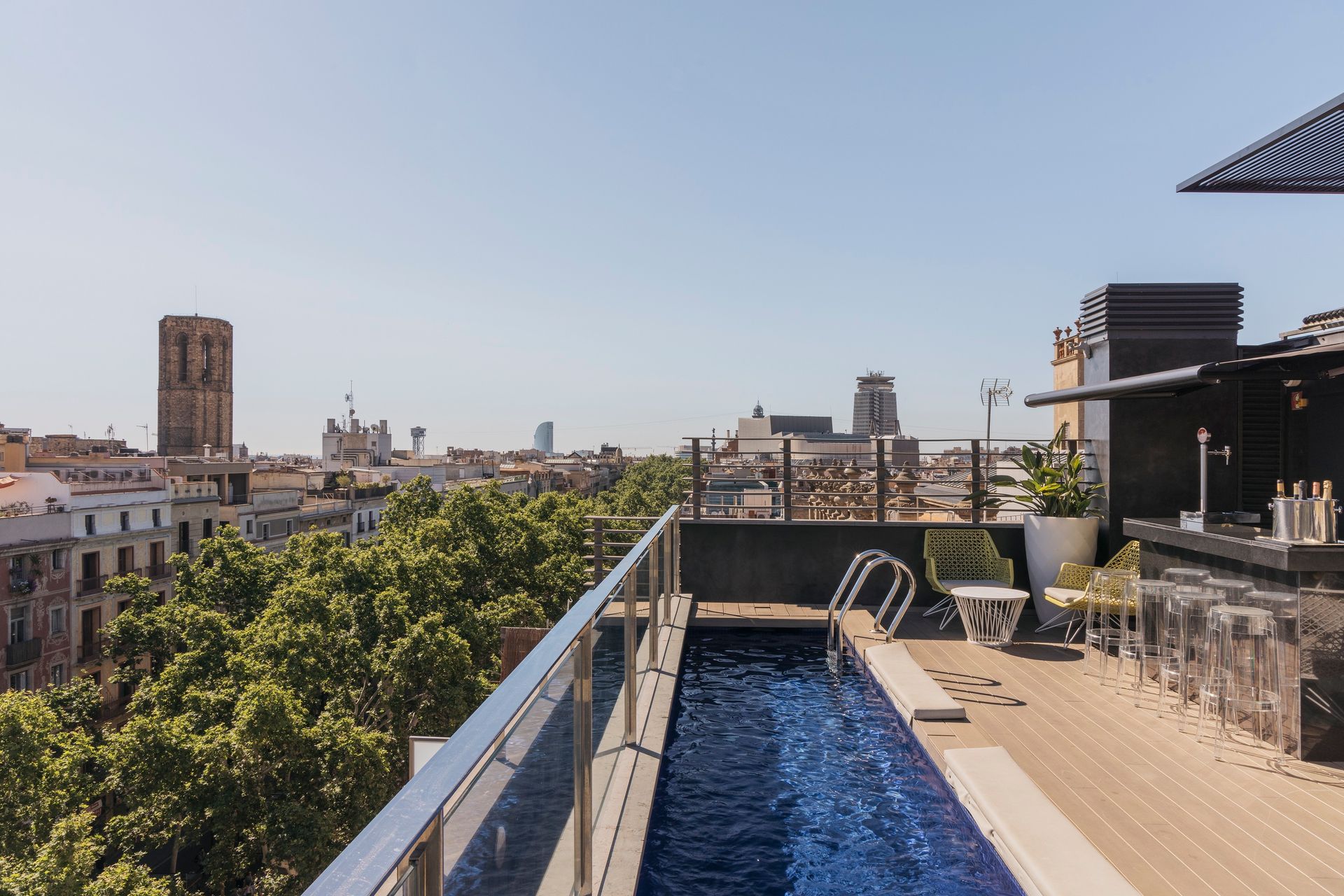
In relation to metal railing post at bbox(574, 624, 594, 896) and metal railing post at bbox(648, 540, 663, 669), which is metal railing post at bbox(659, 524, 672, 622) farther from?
metal railing post at bbox(574, 624, 594, 896)

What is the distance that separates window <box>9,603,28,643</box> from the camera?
29.1 m

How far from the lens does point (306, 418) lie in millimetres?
128375

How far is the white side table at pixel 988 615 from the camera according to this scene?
23.7ft

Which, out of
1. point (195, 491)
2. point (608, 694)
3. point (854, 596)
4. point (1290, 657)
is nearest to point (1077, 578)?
point (854, 596)

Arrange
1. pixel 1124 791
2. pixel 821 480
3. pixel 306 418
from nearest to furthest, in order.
→ pixel 1124 791 < pixel 821 480 < pixel 306 418

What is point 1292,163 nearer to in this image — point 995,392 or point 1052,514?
point 1052,514

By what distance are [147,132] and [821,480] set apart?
3010 cm

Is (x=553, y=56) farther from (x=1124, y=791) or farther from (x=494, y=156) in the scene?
(x=1124, y=791)

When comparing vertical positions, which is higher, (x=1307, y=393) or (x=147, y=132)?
(x=147, y=132)

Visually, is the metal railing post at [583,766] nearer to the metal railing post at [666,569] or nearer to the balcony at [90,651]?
the metal railing post at [666,569]

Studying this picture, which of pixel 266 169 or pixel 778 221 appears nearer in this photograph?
pixel 778 221

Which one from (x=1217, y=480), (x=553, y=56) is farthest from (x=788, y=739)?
(x=553, y=56)

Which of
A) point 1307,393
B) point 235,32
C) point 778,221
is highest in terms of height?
point 235,32

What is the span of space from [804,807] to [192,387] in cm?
10397
